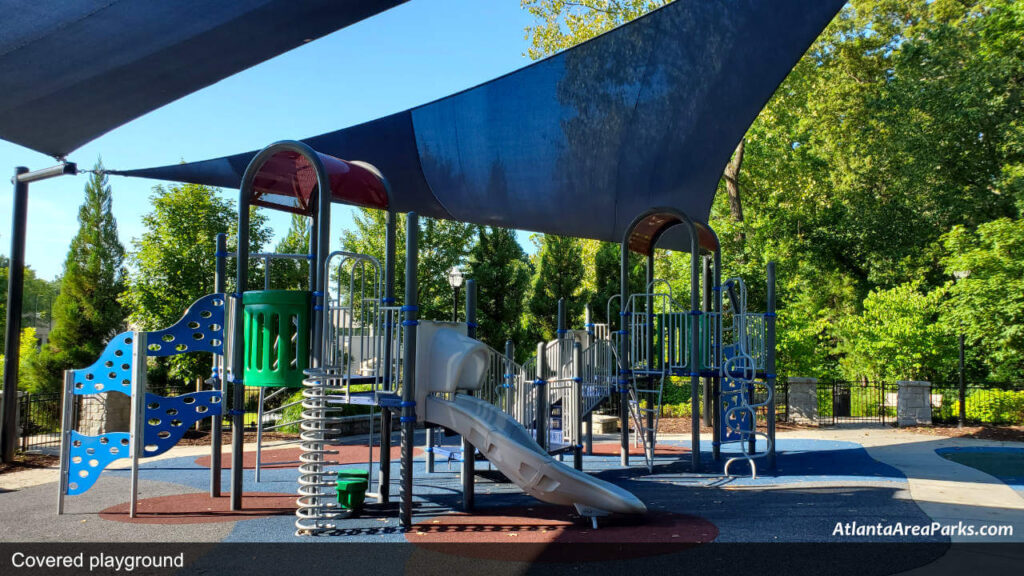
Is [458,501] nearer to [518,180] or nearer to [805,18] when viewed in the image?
[518,180]

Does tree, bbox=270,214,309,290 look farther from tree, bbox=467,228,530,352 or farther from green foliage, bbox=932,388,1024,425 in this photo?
green foliage, bbox=932,388,1024,425

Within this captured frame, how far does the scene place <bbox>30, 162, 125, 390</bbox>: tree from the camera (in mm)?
22594

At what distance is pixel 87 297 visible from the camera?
78.9 ft

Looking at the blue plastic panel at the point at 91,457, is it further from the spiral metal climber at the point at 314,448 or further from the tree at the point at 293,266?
the tree at the point at 293,266

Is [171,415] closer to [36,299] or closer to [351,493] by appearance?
[351,493]

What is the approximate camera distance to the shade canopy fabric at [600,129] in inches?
359

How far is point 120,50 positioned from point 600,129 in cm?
643

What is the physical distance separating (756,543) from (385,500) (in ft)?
13.4

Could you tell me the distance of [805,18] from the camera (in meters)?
8.64

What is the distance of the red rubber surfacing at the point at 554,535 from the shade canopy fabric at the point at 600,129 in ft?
13.2

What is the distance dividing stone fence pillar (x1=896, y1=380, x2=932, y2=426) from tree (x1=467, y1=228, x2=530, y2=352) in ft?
39.2

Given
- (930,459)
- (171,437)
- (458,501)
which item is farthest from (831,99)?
(171,437)

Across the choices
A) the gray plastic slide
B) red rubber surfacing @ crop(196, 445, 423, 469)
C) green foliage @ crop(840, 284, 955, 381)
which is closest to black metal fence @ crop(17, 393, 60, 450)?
red rubber surfacing @ crop(196, 445, 423, 469)

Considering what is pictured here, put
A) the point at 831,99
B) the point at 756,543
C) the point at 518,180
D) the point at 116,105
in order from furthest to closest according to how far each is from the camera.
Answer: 1. the point at 831,99
2. the point at 518,180
3. the point at 116,105
4. the point at 756,543
